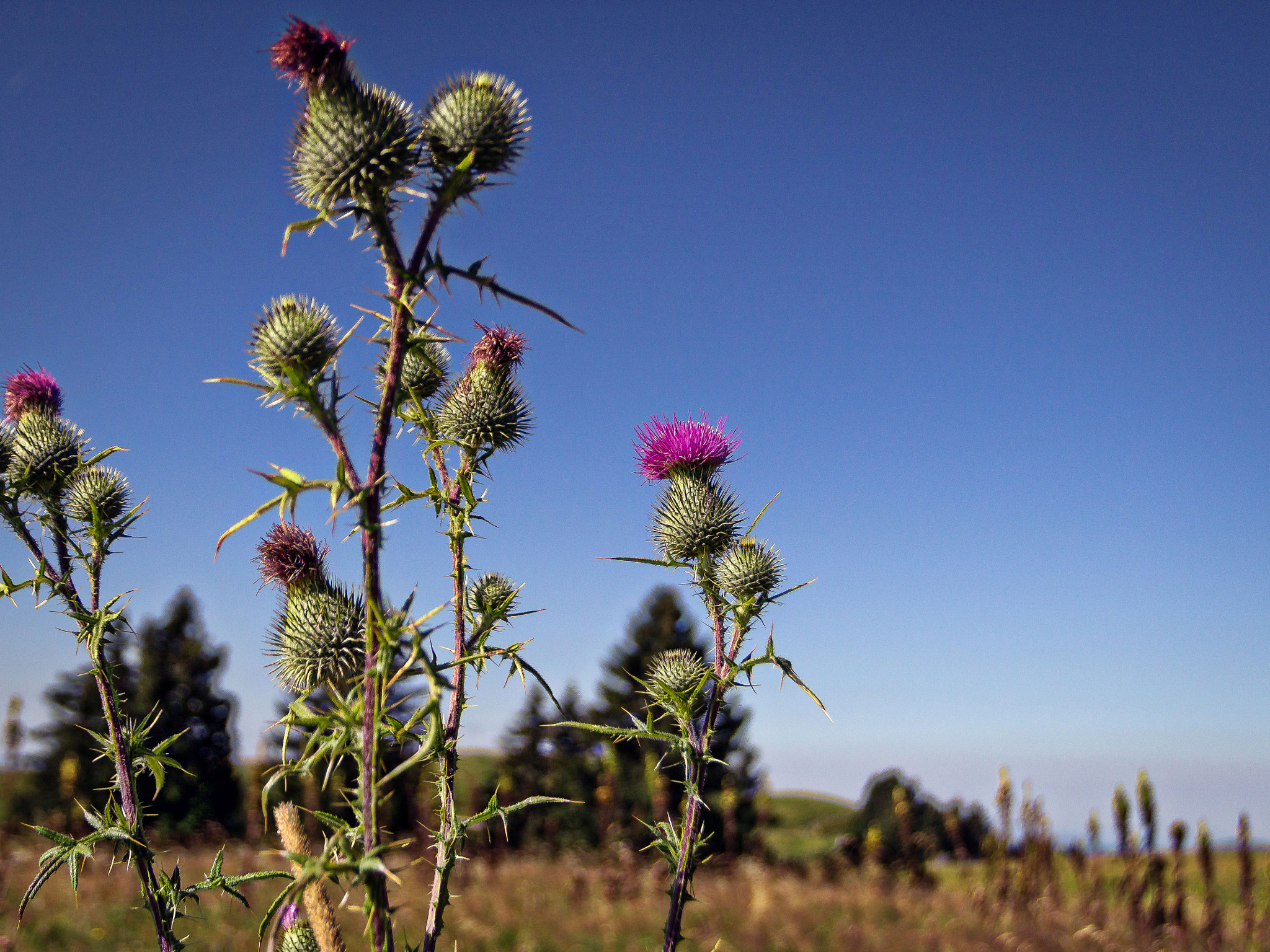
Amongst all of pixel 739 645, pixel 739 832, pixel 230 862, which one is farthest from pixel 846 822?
pixel 739 645

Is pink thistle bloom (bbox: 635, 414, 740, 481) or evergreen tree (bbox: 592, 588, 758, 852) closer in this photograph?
pink thistle bloom (bbox: 635, 414, 740, 481)

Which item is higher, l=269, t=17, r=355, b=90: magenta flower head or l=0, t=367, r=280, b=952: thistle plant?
l=269, t=17, r=355, b=90: magenta flower head

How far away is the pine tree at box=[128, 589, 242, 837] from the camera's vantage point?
34.7 m

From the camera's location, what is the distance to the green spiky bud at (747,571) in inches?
166

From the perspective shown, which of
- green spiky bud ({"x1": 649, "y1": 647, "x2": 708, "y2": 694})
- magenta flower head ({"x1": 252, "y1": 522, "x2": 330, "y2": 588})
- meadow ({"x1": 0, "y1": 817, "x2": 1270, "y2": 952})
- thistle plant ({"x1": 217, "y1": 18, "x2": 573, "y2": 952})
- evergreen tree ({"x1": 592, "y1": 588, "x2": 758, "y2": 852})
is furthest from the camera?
evergreen tree ({"x1": 592, "y1": 588, "x2": 758, "y2": 852})

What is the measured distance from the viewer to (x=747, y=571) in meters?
4.25

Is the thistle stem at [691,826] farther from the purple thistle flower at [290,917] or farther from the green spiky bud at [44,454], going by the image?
the green spiky bud at [44,454]

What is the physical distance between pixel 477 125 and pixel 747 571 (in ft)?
8.30

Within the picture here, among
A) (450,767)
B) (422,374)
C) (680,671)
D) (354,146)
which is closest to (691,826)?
(450,767)

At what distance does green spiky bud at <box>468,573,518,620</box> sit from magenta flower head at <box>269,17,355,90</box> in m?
1.88

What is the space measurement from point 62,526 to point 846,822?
176 ft

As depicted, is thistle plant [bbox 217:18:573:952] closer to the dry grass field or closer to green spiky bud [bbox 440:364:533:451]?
green spiky bud [bbox 440:364:533:451]

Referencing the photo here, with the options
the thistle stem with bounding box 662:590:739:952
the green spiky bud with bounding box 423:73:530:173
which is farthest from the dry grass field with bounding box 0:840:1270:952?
the green spiky bud with bounding box 423:73:530:173

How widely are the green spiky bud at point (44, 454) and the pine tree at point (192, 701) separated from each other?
3538cm
